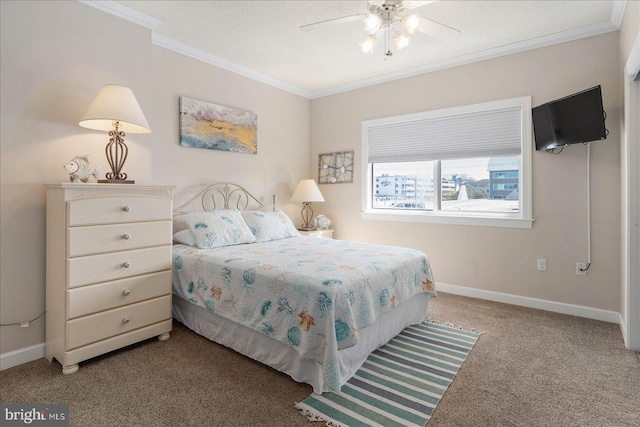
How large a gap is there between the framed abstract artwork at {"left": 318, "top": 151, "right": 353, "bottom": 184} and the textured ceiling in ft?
3.54

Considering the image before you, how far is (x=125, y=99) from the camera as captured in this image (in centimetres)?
244

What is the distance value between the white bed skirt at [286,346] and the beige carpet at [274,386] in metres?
0.07

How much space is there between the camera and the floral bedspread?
1.93m

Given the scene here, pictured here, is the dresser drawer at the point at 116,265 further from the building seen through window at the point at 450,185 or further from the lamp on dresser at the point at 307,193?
the building seen through window at the point at 450,185

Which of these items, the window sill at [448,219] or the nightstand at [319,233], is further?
the nightstand at [319,233]

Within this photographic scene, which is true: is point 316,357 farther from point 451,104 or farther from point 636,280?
point 451,104

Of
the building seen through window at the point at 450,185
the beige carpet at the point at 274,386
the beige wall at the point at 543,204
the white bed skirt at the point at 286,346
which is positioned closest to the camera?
the beige carpet at the point at 274,386

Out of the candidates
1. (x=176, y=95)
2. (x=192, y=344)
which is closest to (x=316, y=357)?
(x=192, y=344)

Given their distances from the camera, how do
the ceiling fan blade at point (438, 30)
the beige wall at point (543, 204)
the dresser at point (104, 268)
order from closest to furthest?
1. the dresser at point (104, 268)
2. the ceiling fan blade at point (438, 30)
3. the beige wall at point (543, 204)

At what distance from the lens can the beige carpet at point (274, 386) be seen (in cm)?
177

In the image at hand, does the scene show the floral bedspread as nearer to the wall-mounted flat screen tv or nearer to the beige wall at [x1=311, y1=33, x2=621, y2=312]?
the beige wall at [x1=311, y1=33, x2=621, y2=312]

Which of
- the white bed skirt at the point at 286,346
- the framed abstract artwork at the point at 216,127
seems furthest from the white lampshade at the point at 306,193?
the white bed skirt at the point at 286,346

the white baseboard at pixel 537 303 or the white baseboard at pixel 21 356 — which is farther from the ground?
the white baseboard at pixel 537 303

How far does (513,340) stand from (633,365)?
69 cm
